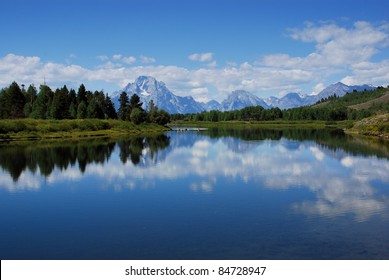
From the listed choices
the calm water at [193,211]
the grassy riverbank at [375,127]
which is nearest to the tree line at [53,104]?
the calm water at [193,211]

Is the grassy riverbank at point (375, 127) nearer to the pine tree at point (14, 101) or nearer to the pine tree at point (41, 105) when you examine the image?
the pine tree at point (41, 105)

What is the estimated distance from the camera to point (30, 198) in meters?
32.3

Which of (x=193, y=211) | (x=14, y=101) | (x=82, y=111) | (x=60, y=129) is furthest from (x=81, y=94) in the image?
(x=193, y=211)

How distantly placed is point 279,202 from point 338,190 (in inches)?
323

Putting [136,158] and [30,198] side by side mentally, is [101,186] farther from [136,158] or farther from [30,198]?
[136,158]

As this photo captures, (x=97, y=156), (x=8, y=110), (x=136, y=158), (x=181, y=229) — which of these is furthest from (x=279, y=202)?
(x=8, y=110)

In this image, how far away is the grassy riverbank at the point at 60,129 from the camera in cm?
9756

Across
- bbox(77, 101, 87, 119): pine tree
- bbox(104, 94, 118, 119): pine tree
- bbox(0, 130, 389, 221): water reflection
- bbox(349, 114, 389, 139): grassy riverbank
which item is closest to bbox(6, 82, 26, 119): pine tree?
bbox(77, 101, 87, 119): pine tree

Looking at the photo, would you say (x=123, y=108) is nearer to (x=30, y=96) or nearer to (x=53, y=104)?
(x=30, y=96)

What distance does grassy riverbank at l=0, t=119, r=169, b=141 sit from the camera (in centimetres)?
9756

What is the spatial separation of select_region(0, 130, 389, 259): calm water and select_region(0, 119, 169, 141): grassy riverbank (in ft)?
162

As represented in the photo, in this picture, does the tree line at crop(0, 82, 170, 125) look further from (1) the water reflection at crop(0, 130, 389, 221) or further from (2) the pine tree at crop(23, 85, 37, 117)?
(1) the water reflection at crop(0, 130, 389, 221)

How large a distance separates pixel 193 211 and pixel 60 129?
302ft

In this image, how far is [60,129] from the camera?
111 metres
